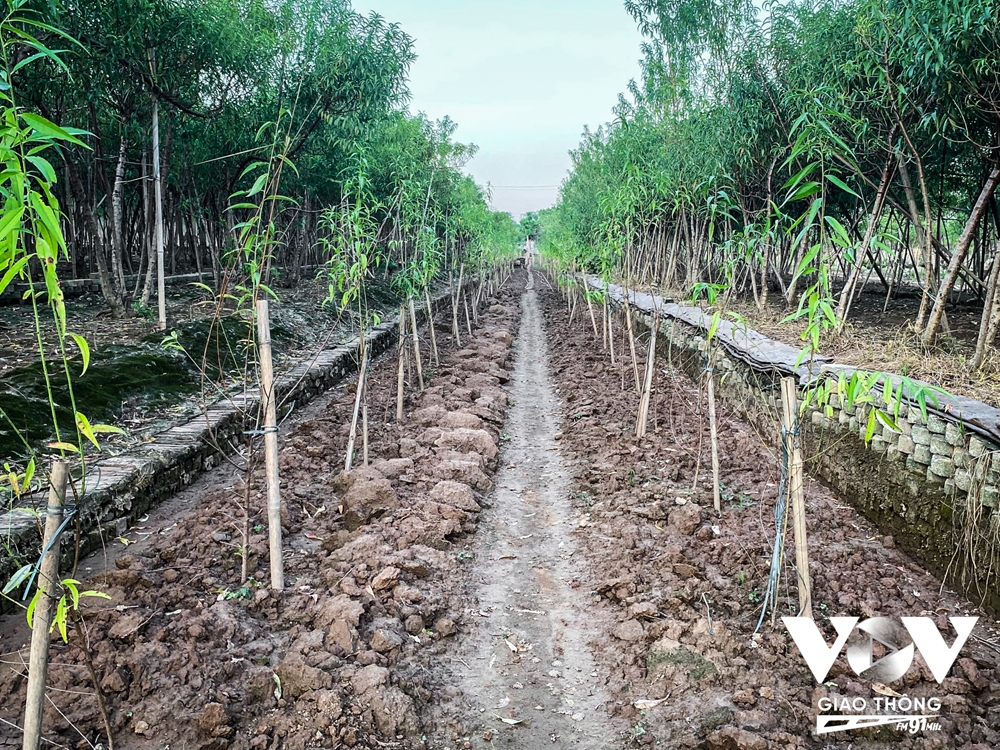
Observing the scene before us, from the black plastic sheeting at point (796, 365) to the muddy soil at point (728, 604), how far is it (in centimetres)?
104

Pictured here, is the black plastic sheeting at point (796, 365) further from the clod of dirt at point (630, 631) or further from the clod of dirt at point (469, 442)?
the clod of dirt at point (469, 442)

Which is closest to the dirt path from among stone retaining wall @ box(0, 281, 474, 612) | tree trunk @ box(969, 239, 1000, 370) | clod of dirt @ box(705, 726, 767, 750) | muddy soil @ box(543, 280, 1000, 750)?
muddy soil @ box(543, 280, 1000, 750)

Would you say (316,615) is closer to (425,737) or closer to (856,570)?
(425,737)

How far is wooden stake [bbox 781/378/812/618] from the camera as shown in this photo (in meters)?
3.48

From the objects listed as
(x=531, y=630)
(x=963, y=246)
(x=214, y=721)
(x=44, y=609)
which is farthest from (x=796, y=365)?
(x=963, y=246)

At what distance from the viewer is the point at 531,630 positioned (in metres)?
4.14

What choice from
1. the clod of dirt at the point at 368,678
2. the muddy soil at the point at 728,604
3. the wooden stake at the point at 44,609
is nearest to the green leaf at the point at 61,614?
the wooden stake at the point at 44,609

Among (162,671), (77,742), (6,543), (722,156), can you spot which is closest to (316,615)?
(162,671)

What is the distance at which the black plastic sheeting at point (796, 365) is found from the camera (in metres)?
4.20

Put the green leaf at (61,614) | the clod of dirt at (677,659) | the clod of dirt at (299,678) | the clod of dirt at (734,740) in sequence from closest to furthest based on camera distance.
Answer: the green leaf at (61,614) < the clod of dirt at (734,740) < the clod of dirt at (299,678) < the clod of dirt at (677,659)

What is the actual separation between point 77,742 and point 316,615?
52.7 inches

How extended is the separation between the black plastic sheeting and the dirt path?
7.01 feet

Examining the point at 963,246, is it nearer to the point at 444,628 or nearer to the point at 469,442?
the point at 469,442

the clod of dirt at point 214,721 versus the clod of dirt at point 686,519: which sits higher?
the clod of dirt at point 686,519
